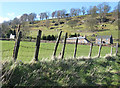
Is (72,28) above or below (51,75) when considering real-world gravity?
above

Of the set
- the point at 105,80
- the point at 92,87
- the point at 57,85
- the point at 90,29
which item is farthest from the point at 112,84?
the point at 90,29

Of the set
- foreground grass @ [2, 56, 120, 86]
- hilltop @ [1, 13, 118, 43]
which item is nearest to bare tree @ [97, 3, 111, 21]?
hilltop @ [1, 13, 118, 43]

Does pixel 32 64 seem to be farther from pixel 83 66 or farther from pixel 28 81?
pixel 83 66

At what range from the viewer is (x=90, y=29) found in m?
83.0

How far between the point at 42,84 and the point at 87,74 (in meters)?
3.12

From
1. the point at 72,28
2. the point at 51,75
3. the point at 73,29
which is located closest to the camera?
the point at 51,75

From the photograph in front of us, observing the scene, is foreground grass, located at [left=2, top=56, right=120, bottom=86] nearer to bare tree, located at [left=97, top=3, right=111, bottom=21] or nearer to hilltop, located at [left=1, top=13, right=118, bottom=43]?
hilltop, located at [left=1, top=13, right=118, bottom=43]

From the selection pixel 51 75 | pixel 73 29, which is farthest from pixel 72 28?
pixel 51 75

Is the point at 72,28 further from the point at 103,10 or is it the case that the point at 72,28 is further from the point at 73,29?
the point at 103,10

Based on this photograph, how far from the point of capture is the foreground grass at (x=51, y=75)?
15.3 feet

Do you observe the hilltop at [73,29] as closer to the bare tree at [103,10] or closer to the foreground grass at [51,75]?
the bare tree at [103,10]

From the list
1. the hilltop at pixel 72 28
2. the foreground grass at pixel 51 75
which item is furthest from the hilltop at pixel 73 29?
the foreground grass at pixel 51 75

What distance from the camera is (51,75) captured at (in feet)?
18.6

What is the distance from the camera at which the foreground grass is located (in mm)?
4659
